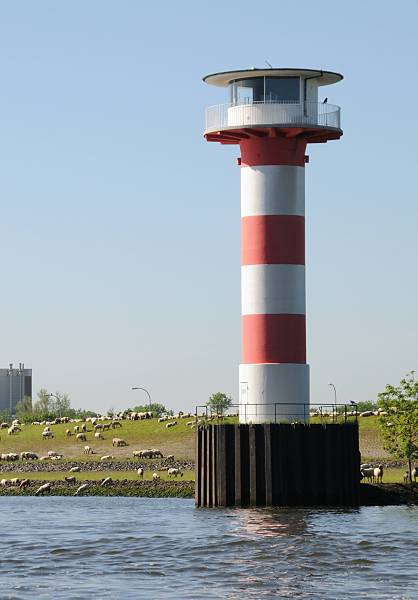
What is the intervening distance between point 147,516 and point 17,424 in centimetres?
6115

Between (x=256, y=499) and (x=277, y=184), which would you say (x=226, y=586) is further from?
(x=277, y=184)

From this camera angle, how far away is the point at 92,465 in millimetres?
96312

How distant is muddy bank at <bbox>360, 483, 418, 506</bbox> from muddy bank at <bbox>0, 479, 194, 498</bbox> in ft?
35.8

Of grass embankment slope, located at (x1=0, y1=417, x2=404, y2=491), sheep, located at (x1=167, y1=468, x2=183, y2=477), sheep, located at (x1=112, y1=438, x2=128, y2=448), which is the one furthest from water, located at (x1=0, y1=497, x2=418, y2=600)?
sheep, located at (x1=112, y1=438, x2=128, y2=448)

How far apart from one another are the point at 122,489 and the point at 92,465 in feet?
48.3

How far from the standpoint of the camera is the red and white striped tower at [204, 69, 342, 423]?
210 feet

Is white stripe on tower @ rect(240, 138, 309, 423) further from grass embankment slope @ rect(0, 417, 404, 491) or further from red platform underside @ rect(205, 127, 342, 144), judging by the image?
grass embankment slope @ rect(0, 417, 404, 491)

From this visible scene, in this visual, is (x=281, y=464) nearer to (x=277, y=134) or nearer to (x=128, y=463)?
(x=277, y=134)

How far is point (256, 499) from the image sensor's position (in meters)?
64.4

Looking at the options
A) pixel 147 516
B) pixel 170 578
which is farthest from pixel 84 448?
pixel 170 578

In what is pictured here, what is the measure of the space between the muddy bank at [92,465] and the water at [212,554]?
74.7 ft

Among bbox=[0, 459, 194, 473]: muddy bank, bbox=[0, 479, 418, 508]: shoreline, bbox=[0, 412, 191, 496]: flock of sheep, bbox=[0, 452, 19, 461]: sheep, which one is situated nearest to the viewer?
bbox=[0, 479, 418, 508]: shoreline

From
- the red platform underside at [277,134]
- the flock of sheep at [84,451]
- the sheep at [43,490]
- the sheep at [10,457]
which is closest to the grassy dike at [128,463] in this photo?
the flock of sheep at [84,451]

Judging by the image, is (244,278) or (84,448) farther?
(84,448)
